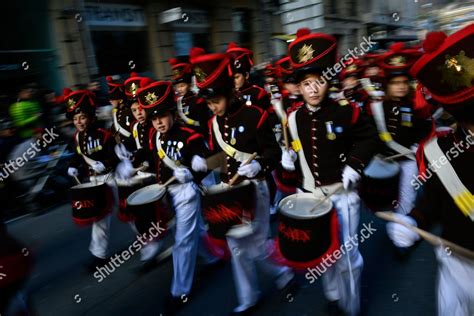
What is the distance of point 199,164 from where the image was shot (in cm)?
334

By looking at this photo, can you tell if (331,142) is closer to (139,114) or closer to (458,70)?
(458,70)

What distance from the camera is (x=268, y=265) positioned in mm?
3754

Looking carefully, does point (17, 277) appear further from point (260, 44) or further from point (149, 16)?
point (260, 44)

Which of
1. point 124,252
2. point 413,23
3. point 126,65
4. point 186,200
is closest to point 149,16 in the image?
point 126,65

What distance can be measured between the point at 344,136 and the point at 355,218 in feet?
2.01

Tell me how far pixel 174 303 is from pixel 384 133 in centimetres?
267

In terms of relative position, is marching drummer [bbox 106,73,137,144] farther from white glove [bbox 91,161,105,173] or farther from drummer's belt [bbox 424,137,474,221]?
drummer's belt [bbox 424,137,474,221]

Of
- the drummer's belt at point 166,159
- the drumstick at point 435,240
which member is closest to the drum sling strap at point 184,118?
the drummer's belt at point 166,159

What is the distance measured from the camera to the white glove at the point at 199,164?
3.34m

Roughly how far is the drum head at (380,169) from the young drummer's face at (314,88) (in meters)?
0.81

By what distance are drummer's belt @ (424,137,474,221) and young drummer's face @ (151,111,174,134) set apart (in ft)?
7.45

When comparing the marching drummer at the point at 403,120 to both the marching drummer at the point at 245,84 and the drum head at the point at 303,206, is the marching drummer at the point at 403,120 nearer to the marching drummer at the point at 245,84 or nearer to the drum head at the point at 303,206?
the drum head at the point at 303,206

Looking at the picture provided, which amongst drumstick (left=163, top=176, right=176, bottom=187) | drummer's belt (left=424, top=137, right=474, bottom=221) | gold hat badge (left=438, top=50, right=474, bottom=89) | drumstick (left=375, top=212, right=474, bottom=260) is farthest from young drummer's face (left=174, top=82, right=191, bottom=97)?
gold hat badge (left=438, top=50, right=474, bottom=89)

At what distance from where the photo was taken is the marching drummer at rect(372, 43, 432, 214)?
383 cm
